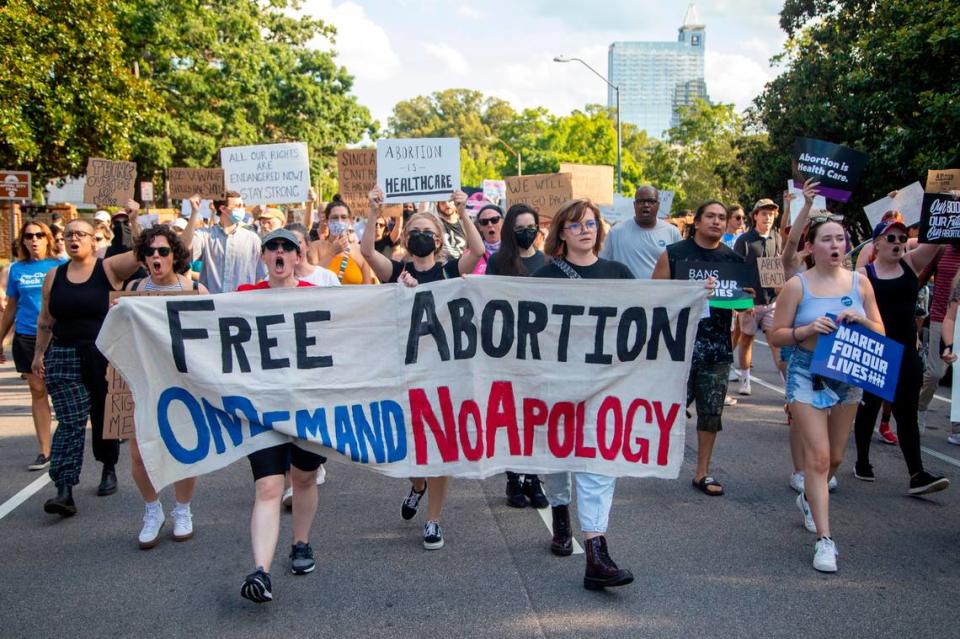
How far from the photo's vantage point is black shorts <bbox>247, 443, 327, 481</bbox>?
4.44 metres

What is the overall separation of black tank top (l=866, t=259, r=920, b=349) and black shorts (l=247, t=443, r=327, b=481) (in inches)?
149

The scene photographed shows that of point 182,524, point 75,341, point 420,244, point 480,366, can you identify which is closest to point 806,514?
point 480,366

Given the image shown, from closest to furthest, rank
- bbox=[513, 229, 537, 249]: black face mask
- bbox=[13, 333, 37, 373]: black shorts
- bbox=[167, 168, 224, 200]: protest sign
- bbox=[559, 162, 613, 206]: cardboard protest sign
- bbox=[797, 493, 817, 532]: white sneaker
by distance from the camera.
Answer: bbox=[797, 493, 817, 532]: white sneaker < bbox=[513, 229, 537, 249]: black face mask < bbox=[13, 333, 37, 373]: black shorts < bbox=[167, 168, 224, 200]: protest sign < bbox=[559, 162, 613, 206]: cardboard protest sign

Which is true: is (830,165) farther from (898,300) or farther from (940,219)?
(898,300)

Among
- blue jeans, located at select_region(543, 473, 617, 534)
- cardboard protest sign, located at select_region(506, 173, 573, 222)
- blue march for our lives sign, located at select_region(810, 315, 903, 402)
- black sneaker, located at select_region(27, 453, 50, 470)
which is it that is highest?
cardboard protest sign, located at select_region(506, 173, 573, 222)

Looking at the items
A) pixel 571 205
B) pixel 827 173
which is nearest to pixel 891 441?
pixel 827 173

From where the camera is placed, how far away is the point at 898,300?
19.8ft

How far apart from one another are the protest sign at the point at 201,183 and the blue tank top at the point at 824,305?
21.0 ft

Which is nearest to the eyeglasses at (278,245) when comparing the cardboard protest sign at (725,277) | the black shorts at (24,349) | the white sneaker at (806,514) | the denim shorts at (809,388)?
the cardboard protest sign at (725,277)

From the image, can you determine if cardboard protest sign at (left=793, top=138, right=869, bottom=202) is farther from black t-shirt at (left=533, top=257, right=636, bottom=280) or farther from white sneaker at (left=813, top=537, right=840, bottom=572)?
white sneaker at (left=813, top=537, right=840, bottom=572)

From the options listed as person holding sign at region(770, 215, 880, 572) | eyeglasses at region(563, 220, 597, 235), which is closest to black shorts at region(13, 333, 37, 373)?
eyeglasses at region(563, 220, 597, 235)

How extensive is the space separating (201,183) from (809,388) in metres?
6.85

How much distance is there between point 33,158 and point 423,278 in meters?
20.3

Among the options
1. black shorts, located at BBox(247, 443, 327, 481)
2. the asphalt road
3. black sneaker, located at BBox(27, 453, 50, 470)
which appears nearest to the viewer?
the asphalt road
